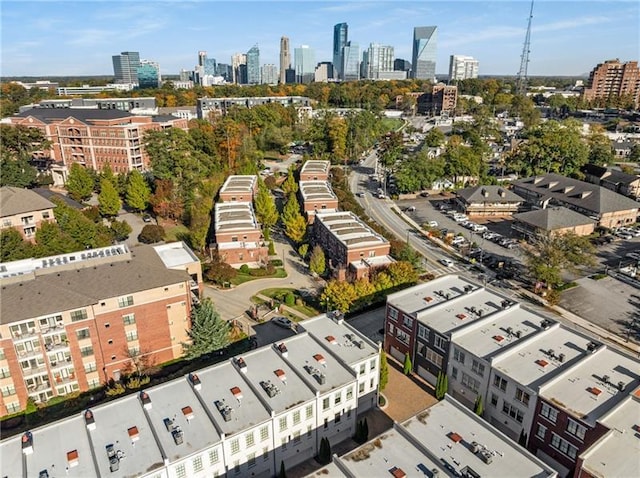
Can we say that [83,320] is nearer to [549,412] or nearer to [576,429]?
[549,412]

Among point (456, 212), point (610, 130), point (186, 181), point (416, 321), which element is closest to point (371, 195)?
point (456, 212)

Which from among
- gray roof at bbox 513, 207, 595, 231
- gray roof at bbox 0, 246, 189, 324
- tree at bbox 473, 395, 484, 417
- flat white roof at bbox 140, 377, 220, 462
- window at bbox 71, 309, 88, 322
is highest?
gray roof at bbox 0, 246, 189, 324

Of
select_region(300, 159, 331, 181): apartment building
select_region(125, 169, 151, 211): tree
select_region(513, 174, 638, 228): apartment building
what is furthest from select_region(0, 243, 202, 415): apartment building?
select_region(513, 174, 638, 228): apartment building

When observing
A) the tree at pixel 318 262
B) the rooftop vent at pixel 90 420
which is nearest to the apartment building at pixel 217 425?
the rooftop vent at pixel 90 420

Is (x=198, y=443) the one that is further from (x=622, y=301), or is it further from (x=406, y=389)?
(x=622, y=301)

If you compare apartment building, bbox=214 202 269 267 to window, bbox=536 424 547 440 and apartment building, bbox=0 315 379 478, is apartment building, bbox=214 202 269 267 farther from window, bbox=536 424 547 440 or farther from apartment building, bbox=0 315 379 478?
window, bbox=536 424 547 440

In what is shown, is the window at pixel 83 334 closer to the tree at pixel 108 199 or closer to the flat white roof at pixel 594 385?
the flat white roof at pixel 594 385
